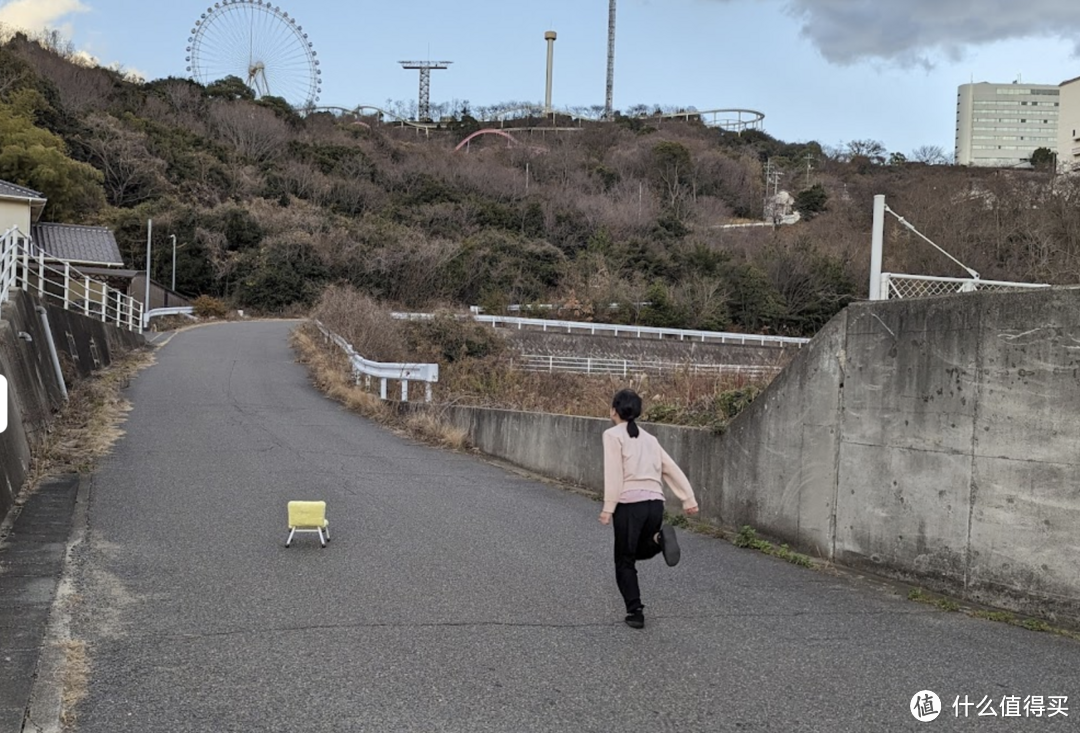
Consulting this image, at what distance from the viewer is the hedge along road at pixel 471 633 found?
4.00m

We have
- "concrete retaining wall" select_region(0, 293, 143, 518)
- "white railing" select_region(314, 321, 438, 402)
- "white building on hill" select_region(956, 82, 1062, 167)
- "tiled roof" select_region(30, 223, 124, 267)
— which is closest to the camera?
"concrete retaining wall" select_region(0, 293, 143, 518)

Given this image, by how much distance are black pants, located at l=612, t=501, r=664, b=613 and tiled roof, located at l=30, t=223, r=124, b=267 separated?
36.8 m

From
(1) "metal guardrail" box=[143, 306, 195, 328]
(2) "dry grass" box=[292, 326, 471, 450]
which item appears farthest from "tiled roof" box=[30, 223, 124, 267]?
(2) "dry grass" box=[292, 326, 471, 450]

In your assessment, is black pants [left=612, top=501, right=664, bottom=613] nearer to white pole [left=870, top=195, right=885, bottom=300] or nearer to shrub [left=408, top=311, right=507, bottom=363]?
white pole [left=870, top=195, right=885, bottom=300]

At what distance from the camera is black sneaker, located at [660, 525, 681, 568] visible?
5066 millimetres

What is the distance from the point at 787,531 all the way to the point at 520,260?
60152 millimetres

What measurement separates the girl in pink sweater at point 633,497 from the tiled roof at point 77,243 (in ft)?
120

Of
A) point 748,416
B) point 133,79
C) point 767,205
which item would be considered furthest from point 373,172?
point 748,416

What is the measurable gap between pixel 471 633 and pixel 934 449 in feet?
11.6

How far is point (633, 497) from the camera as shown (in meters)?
5.26

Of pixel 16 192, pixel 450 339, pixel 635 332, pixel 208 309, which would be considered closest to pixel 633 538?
pixel 450 339

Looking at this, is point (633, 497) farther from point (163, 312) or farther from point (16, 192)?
point (163, 312)

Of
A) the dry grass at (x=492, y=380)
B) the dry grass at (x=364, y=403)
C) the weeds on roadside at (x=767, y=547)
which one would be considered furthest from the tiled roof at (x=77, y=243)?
the weeds on roadside at (x=767, y=547)

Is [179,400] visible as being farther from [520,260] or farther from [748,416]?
[520,260]
